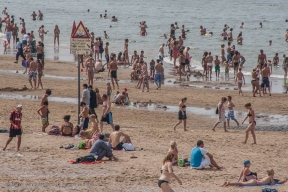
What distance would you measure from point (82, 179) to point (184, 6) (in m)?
76.2

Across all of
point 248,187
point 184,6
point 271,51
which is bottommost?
point 248,187

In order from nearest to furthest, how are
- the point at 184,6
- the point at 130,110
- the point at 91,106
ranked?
the point at 91,106 < the point at 130,110 < the point at 184,6

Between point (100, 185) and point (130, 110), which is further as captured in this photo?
point (130, 110)

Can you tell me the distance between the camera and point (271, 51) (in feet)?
150

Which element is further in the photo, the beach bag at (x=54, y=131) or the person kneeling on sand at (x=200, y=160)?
the beach bag at (x=54, y=131)

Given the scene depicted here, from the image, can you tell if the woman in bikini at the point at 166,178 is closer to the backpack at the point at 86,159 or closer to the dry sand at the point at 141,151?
the dry sand at the point at 141,151

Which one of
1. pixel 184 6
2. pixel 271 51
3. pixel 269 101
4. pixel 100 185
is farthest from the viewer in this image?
pixel 184 6

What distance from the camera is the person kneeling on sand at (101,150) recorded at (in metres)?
14.6

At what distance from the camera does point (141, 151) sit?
15820mm

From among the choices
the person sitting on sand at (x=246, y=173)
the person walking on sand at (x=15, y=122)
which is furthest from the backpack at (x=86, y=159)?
the person sitting on sand at (x=246, y=173)

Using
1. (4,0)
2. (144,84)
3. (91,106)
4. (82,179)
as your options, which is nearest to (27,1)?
(4,0)

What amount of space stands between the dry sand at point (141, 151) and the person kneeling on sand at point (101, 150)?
25 cm

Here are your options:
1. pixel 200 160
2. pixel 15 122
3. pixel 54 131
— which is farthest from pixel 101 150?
pixel 54 131

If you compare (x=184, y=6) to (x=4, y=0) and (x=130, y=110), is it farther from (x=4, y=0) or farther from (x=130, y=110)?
(x=130, y=110)
